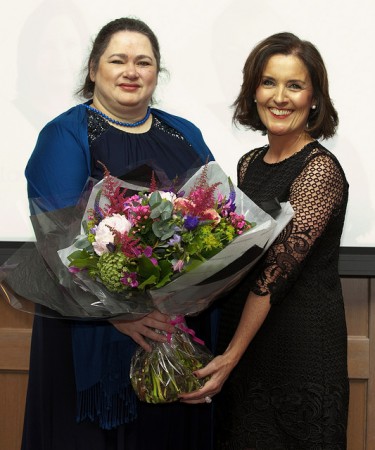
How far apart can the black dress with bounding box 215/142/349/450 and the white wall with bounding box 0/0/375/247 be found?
691 mm

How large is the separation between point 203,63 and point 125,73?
59cm

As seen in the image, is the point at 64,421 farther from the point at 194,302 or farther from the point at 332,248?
the point at 332,248

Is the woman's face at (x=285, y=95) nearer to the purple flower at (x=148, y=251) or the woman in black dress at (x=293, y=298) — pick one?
the woman in black dress at (x=293, y=298)

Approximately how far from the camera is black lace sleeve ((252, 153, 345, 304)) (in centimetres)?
202

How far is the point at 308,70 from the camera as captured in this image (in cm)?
210

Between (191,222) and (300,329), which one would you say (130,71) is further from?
(300,329)

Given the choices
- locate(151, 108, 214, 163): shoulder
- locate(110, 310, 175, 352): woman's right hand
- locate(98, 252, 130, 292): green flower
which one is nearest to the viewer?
locate(98, 252, 130, 292): green flower

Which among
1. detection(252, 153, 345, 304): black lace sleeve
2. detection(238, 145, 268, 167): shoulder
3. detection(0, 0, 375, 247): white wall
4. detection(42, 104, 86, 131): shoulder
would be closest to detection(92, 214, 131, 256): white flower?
detection(252, 153, 345, 304): black lace sleeve

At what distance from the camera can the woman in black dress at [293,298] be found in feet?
6.67

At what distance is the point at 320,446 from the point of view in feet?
6.77

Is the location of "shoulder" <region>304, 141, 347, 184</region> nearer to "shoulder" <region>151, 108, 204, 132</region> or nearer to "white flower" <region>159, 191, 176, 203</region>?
"white flower" <region>159, 191, 176, 203</region>

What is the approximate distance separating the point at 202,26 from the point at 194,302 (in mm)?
1231

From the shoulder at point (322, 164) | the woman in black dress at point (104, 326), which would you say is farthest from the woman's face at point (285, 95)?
the woman in black dress at point (104, 326)

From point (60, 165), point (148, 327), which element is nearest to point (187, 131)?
point (60, 165)
